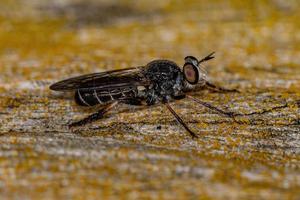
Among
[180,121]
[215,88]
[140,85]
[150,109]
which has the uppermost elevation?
[140,85]

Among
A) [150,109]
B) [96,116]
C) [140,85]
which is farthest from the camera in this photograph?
[140,85]

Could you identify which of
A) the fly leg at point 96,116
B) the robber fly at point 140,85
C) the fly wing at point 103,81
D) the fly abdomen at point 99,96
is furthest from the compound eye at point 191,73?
the fly leg at point 96,116

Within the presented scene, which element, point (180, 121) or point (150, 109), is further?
point (150, 109)

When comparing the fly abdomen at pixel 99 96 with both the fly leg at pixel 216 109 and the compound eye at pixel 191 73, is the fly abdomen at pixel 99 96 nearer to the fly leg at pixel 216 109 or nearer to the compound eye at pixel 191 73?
the compound eye at pixel 191 73

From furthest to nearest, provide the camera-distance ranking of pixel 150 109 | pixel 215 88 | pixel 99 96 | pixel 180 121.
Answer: pixel 215 88 < pixel 99 96 < pixel 150 109 < pixel 180 121

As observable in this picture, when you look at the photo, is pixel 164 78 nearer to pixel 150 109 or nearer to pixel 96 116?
pixel 150 109

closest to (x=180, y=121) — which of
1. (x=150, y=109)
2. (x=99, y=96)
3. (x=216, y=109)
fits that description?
(x=216, y=109)
